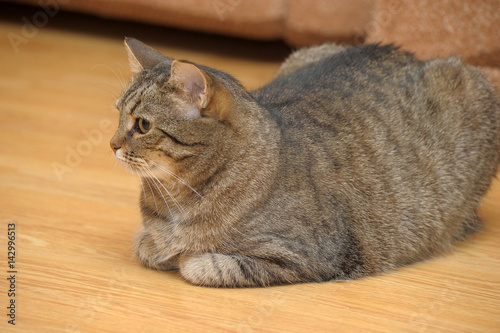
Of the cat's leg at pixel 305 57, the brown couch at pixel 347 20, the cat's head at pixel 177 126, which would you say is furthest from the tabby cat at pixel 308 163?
the brown couch at pixel 347 20

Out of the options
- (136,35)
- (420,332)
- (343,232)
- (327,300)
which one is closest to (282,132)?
(343,232)

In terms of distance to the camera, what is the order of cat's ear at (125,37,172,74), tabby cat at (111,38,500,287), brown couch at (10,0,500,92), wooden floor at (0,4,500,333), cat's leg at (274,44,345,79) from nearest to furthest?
wooden floor at (0,4,500,333) → tabby cat at (111,38,500,287) → cat's ear at (125,37,172,74) → cat's leg at (274,44,345,79) → brown couch at (10,0,500,92)

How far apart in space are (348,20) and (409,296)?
2386 mm

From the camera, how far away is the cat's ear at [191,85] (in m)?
1.82

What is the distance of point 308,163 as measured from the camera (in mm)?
2080

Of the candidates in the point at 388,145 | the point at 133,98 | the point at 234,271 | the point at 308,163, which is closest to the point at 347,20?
the point at 388,145

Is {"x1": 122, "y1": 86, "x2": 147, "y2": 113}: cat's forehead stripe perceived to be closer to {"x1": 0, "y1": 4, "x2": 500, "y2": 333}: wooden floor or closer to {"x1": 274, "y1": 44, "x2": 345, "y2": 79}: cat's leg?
{"x1": 0, "y1": 4, "x2": 500, "y2": 333}: wooden floor

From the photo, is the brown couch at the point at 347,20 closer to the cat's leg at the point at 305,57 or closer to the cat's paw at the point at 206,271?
the cat's leg at the point at 305,57

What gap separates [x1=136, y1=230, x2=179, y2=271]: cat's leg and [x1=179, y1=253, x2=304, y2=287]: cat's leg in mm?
96

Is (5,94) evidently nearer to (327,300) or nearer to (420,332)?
(327,300)

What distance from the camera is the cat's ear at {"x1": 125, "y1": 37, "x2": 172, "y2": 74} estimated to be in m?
2.05

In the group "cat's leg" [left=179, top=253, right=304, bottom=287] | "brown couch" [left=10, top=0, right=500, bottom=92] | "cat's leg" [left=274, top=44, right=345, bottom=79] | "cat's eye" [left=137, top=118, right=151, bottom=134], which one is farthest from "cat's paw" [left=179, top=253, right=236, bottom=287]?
"brown couch" [left=10, top=0, right=500, bottom=92]

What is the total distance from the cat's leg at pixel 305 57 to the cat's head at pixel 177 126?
0.80 m

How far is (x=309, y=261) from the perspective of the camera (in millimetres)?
1980
